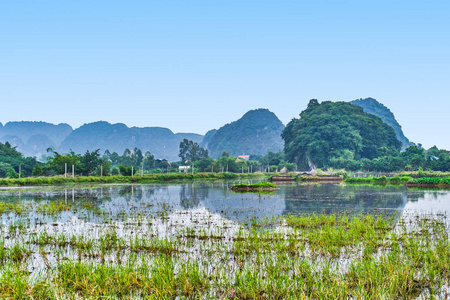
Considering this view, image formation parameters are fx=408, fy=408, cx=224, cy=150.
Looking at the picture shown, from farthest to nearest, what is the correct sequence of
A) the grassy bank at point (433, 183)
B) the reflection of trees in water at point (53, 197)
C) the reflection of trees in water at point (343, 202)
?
1. the grassy bank at point (433, 183)
2. the reflection of trees in water at point (53, 197)
3. the reflection of trees in water at point (343, 202)

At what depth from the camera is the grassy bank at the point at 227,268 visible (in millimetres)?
6223

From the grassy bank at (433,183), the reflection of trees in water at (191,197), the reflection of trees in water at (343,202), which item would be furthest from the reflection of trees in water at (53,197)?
the grassy bank at (433,183)

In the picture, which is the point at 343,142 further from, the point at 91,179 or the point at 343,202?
the point at 343,202

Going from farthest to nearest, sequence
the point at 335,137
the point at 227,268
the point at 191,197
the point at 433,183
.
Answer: the point at 335,137 < the point at 433,183 < the point at 191,197 < the point at 227,268

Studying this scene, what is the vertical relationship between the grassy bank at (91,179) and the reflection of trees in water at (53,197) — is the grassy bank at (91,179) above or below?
above

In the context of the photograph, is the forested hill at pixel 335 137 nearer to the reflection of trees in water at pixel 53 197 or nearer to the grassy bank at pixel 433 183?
the grassy bank at pixel 433 183

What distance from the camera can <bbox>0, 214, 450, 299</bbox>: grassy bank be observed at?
6.22 meters

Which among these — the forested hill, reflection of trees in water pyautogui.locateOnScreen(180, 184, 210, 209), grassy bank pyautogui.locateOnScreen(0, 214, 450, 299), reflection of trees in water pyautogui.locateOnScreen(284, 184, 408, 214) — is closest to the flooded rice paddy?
grassy bank pyautogui.locateOnScreen(0, 214, 450, 299)

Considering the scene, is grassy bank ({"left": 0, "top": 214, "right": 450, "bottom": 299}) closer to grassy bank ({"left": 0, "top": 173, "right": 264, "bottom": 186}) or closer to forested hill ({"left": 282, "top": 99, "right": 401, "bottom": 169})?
grassy bank ({"left": 0, "top": 173, "right": 264, "bottom": 186})

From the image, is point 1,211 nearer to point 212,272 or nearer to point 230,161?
point 212,272

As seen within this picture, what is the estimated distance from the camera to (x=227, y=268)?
7832 mm

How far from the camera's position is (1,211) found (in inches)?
682

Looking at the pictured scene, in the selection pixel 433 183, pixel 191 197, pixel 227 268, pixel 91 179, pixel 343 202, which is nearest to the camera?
pixel 227 268

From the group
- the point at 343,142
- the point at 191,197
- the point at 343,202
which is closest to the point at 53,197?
the point at 191,197
